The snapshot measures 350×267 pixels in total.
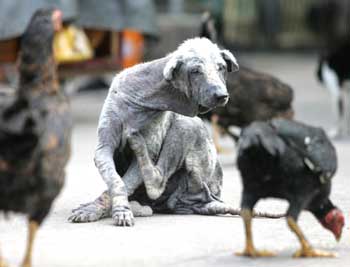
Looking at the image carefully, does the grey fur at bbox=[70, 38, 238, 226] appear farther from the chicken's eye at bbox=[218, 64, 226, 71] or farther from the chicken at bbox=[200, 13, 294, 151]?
the chicken at bbox=[200, 13, 294, 151]

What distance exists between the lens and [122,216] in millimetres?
7742

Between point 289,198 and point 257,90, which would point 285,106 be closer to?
point 257,90

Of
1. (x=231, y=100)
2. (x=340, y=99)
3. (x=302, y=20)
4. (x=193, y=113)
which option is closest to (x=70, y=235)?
(x=193, y=113)

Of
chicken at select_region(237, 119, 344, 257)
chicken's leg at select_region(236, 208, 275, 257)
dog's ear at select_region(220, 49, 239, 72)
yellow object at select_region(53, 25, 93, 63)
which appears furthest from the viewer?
yellow object at select_region(53, 25, 93, 63)

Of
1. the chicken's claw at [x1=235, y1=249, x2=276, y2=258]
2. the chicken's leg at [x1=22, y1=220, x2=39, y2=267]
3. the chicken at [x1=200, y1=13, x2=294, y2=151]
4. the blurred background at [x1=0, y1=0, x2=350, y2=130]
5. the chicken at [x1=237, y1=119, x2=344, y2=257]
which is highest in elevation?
the chicken at [x1=237, y1=119, x2=344, y2=257]

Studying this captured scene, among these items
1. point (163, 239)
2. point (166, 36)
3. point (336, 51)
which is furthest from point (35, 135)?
point (166, 36)

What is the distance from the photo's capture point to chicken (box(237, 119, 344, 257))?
6.50 metres

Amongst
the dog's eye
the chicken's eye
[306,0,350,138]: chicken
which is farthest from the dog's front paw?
[306,0,350,138]: chicken

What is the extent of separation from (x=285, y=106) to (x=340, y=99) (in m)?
3.38

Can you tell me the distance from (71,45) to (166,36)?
6338 mm

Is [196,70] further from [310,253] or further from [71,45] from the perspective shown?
[71,45]

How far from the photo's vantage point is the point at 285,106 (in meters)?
10.7

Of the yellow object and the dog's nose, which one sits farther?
the yellow object

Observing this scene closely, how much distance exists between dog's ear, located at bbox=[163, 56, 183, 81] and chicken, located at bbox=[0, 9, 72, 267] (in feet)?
4.69
